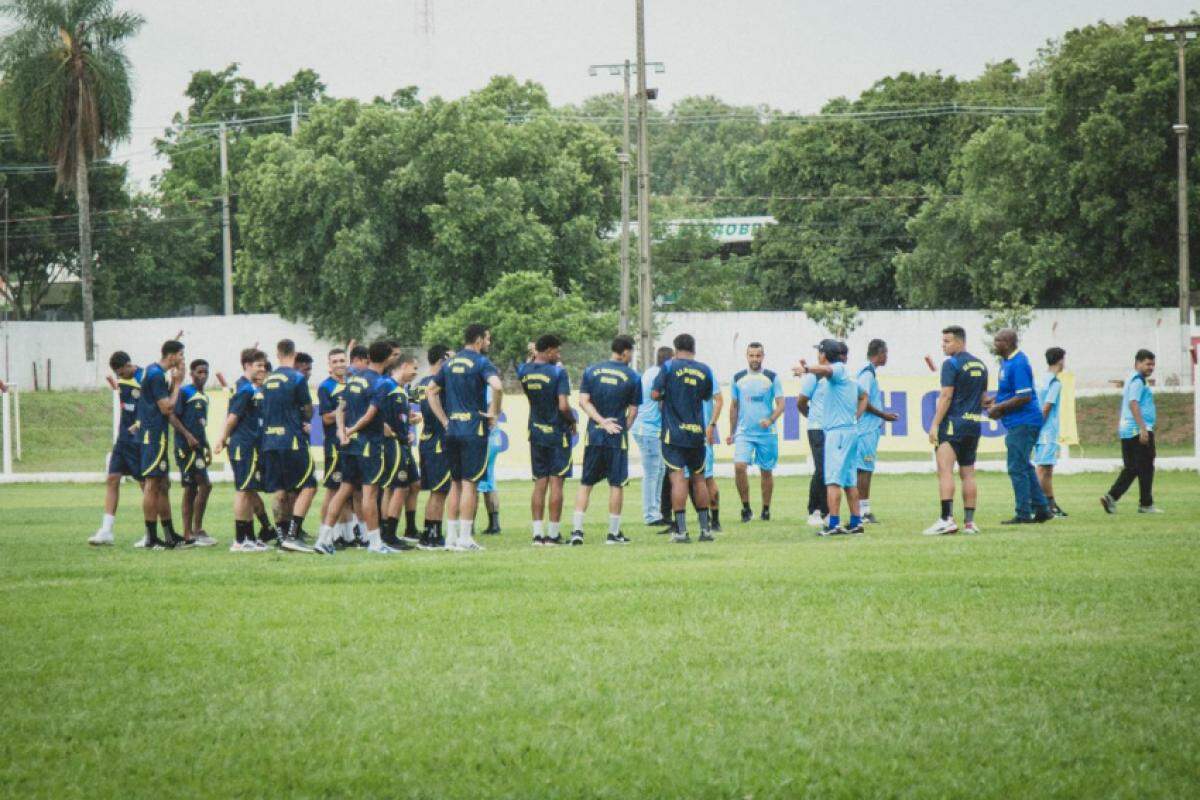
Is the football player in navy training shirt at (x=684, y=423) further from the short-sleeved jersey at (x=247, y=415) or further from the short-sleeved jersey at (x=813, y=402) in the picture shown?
the short-sleeved jersey at (x=247, y=415)

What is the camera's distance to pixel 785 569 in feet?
40.2

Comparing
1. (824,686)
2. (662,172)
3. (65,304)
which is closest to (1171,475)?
(824,686)

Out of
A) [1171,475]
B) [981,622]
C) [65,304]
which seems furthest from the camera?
[65,304]

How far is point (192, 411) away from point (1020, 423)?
9.57 meters

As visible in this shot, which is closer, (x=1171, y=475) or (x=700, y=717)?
(x=700, y=717)

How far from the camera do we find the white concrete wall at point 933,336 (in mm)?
52812

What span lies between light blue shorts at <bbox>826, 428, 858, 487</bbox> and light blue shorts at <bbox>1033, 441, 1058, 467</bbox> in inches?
171

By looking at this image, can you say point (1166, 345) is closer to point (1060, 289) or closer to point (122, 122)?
point (1060, 289)

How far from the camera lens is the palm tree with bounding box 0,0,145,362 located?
51938 millimetres

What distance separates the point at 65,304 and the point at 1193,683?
222 ft

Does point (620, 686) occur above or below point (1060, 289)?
below

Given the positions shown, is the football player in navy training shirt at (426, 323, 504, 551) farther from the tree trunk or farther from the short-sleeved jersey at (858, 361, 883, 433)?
the tree trunk

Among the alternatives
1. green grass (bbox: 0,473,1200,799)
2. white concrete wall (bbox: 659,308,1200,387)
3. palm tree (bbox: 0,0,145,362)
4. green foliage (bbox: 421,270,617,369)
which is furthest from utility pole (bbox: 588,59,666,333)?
green grass (bbox: 0,473,1200,799)

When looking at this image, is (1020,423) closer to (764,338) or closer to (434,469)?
(434,469)
